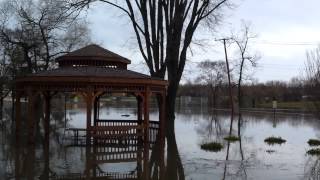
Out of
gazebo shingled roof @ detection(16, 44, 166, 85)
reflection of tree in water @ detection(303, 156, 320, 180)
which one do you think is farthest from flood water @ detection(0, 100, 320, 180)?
gazebo shingled roof @ detection(16, 44, 166, 85)

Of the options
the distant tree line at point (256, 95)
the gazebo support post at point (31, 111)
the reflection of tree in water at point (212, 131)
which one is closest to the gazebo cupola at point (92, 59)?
the gazebo support post at point (31, 111)

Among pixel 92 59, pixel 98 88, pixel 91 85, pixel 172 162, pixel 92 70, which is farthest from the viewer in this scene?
pixel 92 59

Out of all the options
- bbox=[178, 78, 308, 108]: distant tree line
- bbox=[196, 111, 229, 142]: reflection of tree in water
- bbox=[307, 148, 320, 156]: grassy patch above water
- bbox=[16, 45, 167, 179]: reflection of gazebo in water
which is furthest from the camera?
bbox=[178, 78, 308, 108]: distant tree line

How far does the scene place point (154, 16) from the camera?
34781 millimetres

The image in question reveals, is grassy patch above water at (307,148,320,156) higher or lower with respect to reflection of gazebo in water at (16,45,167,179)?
lower

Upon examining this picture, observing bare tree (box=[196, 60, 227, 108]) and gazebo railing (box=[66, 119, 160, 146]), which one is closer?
gazebo railing (box=[66, 119, 160, 146])

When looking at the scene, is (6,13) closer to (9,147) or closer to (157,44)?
(157,44)

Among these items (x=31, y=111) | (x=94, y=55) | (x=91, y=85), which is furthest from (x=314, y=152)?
(x=31, y=111)

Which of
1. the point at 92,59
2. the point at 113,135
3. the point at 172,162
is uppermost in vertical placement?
the point at 92,59

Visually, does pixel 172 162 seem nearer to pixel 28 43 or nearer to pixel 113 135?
pixel 113 135

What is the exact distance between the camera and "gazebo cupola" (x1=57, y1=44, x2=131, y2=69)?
950 inches

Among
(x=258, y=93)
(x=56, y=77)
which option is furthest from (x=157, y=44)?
(x=258, y=93)

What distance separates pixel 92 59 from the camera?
79.1 ft

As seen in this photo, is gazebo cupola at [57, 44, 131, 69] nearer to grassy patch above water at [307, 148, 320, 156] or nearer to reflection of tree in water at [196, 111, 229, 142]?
reflection of tree in water at [196, 111, 229, 142]
